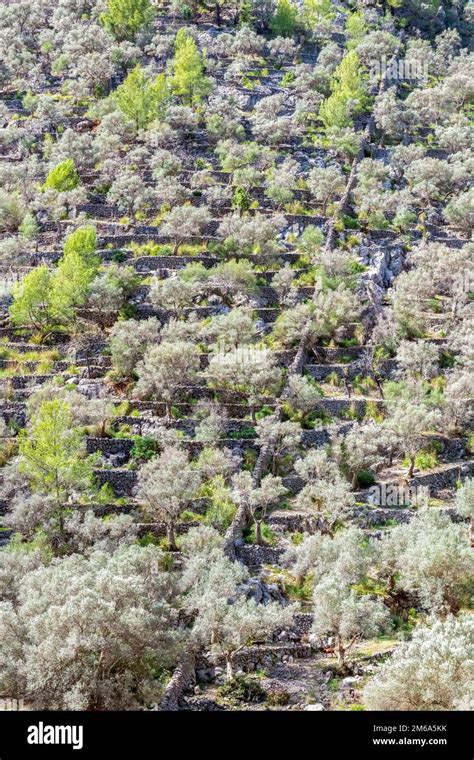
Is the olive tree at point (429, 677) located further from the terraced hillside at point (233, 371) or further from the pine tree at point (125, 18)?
the pine tree at point (125, 18)

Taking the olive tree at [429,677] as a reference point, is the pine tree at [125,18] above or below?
above

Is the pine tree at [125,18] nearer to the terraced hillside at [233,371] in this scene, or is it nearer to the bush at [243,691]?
the terraced hillside at [233,371]

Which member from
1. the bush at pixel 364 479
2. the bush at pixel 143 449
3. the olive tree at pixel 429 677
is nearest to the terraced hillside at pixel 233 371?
the olive tree at pixel 429 677

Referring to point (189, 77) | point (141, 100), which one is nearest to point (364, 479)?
point (141, 100)

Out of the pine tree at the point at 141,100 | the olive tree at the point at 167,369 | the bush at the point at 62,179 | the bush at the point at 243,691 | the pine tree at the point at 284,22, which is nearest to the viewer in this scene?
the bush at the point at 243,691

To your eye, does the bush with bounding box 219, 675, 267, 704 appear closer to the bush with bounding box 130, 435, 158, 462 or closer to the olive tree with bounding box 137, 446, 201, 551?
the olive tree with bounding box 137, 446, 201, 551

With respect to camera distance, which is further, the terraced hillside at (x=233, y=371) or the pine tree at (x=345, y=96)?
the pine tree at (x=345, y=96)

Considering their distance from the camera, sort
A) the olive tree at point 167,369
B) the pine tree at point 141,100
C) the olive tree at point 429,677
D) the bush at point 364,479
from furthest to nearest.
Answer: the pine tree at point 141,100 < the olive tree at point 167,369 < the bush at point 364,479 < the olive tree at point 429,677

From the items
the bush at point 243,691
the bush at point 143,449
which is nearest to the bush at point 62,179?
the bush at point 143,449

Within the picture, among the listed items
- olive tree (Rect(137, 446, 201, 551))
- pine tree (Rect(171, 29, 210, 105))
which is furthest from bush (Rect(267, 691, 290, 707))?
pine tree (Rect(171, 29, 210, 105))

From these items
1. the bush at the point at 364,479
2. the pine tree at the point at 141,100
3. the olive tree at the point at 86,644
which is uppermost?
the pine tree at the point at 141,100
